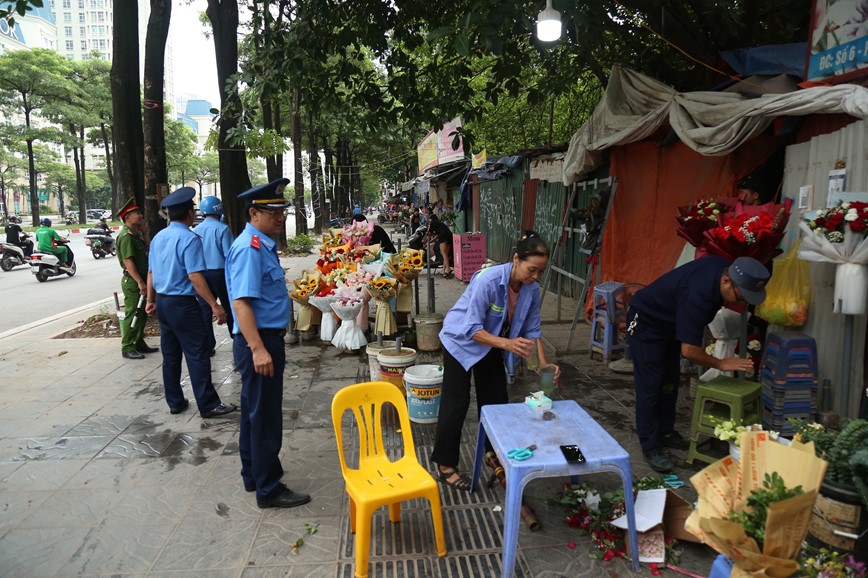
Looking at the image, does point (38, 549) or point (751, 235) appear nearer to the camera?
point (38, 549)

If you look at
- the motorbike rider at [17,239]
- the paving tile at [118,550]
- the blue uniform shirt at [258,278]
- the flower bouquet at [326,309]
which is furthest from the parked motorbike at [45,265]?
the blue uniform shirt at [258,278]

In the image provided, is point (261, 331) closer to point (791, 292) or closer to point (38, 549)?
point (38, 549)

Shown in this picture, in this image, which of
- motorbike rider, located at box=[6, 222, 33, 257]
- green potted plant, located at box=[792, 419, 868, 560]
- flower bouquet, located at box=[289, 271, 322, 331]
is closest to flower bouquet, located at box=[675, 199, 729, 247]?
green potted plant, located at box=[792, 419, 868, 560]

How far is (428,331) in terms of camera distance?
677cm

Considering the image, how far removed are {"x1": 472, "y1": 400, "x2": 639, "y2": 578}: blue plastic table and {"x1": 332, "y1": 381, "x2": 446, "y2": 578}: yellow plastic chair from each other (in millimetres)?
421

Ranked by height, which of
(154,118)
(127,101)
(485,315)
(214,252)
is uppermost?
(127,101)

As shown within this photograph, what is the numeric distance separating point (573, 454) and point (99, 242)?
21666 millimetres

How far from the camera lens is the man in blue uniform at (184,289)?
4.66 metres

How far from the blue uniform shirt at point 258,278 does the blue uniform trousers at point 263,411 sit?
144 mm

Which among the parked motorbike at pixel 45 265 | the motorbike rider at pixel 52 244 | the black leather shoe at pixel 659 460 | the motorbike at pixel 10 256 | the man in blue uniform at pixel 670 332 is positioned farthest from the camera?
the motorbike at pixel 10 256

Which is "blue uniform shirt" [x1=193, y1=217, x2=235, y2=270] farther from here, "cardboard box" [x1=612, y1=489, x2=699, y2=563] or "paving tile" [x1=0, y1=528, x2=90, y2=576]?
"cardboard box" [x1=612, y1=489, x2=699, y2=563]

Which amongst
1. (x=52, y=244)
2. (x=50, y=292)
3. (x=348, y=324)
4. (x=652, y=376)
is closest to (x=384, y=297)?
(x=348, y=324)

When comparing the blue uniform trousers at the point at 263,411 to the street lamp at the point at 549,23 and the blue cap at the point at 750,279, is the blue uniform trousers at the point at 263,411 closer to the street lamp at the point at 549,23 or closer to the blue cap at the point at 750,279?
the blue cap at the point at 750,279

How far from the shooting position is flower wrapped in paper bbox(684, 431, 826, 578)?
1717mm
